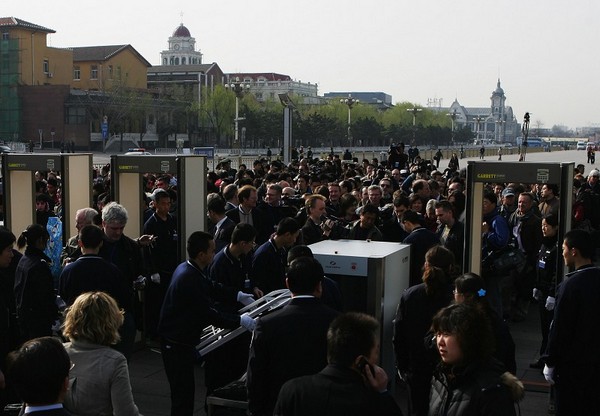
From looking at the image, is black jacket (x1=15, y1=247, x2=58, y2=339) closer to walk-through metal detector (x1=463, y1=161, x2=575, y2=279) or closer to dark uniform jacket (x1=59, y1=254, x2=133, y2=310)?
dark uniform jacket (x1=59, y1=254, x2=133, y2=310)

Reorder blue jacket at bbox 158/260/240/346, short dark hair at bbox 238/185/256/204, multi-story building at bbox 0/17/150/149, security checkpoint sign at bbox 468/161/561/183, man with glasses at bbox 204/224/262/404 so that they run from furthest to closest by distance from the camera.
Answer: multi-story building at bbox 0/17/150/149 → short dark hair at bbox 238/185/256/204 → security checkpoint sign at bbox 468/161/561/183 → man with glasses at bbox 204/224/262/404 → blue jacket at bbox 158/260/240/346

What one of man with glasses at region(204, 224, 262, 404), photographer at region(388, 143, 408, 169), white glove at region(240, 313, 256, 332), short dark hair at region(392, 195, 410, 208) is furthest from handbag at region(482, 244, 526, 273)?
photographer at region(388, 143, 408, 169)

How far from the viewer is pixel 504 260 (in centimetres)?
941

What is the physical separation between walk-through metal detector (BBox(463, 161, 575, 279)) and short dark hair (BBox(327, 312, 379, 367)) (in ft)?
14.3

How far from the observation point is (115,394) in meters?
4.48

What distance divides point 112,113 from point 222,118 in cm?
1878

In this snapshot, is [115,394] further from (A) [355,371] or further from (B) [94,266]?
(B) [94,266]

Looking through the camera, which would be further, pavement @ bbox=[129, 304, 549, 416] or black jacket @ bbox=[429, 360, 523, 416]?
pavement @ bbox=[129, 304, 549, 416]

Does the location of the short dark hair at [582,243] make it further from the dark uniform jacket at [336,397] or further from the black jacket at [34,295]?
the black jacket at [34,295]

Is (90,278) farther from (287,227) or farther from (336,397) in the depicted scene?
(336,397)

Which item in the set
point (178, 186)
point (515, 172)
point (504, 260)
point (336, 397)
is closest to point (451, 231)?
point (504, 260)

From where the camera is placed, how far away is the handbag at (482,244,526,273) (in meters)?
9.33

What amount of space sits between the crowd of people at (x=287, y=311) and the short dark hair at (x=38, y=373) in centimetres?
1

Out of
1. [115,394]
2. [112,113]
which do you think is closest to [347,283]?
[115,394]
